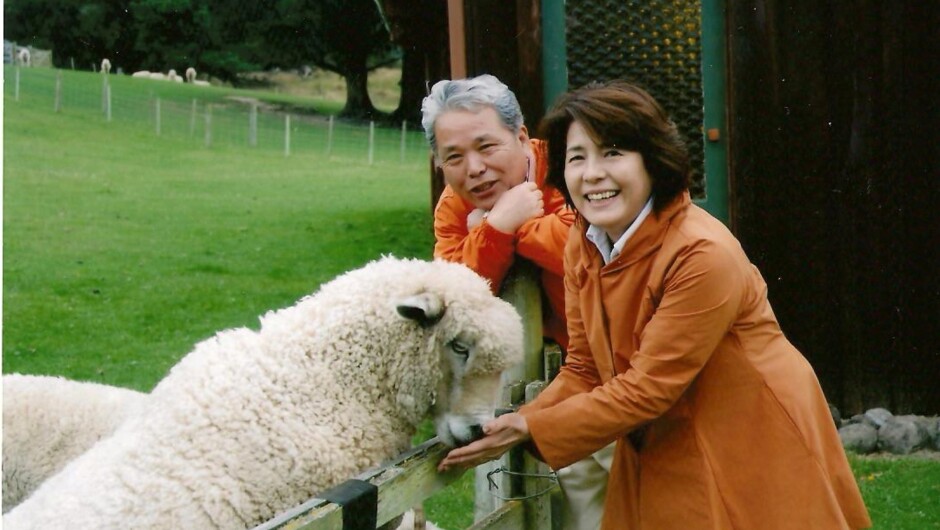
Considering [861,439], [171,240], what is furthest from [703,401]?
[171,240]

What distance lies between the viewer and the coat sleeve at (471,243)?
3318mm

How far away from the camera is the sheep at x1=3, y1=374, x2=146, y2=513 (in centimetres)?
454

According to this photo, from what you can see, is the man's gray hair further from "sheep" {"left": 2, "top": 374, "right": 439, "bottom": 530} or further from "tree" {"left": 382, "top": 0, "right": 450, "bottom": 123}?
"tree" {"left": 382, "top": 0, "right": 450, "bottom": 123}

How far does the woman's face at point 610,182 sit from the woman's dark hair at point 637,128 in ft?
0.08

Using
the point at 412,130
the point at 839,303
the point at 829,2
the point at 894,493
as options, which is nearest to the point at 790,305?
the point at 839,303

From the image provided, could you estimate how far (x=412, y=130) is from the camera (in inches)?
1248

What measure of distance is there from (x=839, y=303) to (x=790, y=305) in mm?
320

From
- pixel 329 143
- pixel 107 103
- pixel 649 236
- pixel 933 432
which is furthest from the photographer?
pixel 329 143

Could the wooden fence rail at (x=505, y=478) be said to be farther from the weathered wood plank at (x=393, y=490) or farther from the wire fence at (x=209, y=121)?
the wire fence at (x=209, y=121)

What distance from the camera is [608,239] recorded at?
2.87 metres

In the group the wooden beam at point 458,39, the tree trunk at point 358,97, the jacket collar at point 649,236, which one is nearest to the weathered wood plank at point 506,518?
the jacket collar at point 649,236

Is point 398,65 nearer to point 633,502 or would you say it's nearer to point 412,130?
point 412,130

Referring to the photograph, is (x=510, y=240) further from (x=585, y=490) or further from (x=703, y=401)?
(x=585, y=490)

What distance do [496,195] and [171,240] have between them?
12074mm
